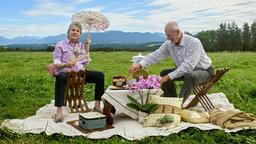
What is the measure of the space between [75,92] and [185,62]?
2.00 metres

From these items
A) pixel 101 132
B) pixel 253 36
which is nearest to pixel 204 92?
pixel 101 132

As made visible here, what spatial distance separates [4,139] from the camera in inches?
210

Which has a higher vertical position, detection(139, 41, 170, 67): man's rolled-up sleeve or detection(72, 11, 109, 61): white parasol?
detection(72, 11, 109, 61): white parasol

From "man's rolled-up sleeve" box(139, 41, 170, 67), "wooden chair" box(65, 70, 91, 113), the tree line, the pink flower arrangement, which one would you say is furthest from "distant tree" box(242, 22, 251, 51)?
the pink flower arrangement

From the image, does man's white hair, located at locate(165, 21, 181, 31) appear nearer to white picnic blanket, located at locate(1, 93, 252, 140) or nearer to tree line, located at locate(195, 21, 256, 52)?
white picnic blanket, located at locate(1, 93, 252, 140)

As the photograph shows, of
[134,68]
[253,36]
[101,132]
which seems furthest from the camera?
[253,36]

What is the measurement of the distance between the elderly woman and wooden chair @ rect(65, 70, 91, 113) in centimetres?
10

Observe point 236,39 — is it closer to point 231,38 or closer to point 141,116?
point 231,38

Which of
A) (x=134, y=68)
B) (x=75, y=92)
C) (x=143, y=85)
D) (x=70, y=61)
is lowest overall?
(x=75, y=92)

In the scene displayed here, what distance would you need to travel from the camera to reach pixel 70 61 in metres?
6.77

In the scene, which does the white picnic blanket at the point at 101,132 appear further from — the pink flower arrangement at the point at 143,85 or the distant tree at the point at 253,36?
the distant tree at the point at 253,36

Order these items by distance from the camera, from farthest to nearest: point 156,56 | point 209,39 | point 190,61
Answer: point 209,39 → point 156,56 → point 190,61

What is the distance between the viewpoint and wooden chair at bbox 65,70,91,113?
6922mm

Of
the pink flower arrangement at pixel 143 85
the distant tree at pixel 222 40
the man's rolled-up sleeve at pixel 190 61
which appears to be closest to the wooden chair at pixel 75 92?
the pink flower arrangement at pixel 143 85
